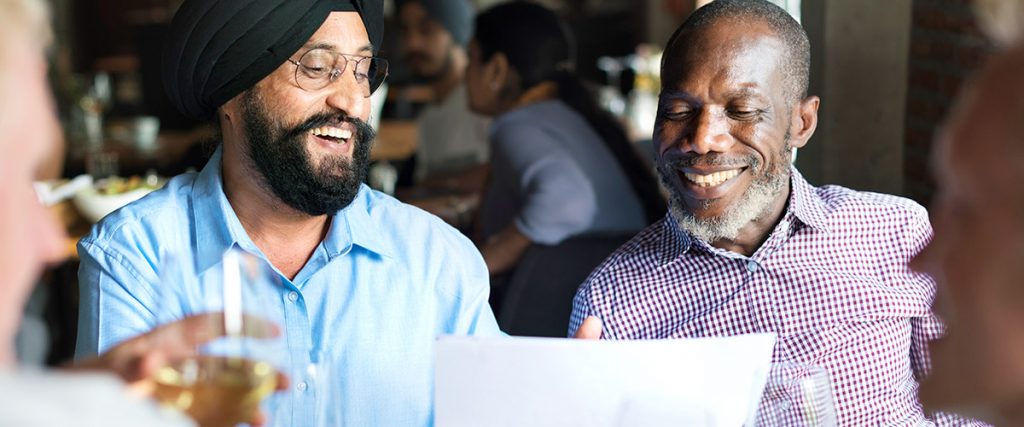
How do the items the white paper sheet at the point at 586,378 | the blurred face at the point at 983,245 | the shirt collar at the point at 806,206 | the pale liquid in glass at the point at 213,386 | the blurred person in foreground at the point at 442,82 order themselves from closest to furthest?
the blurred face at the point at 983,245 < the pale liquid in glass at the point at 213,386 < the white paper sheet at the point at 586,378 < the shirt collar at the point at 806,206 < the blurred person in foreground at the point at 442,82

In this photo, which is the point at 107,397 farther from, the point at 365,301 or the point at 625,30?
the point at 625,30

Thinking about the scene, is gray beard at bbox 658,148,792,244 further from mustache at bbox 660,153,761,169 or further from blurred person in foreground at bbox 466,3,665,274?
blurred person in foreground at bbox 466,3,665,274

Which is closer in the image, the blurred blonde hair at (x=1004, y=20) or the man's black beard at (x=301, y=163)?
the blurred blonde hair at (x=1004, y=20)

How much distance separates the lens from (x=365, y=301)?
1838 millimetres

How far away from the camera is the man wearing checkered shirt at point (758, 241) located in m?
1.86

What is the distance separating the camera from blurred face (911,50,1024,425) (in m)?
0.80

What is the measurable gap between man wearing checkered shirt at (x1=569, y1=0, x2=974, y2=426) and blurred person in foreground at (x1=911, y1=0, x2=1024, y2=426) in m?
0.95

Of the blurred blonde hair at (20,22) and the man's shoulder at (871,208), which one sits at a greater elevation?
the blurred blonde hair at (20,22)

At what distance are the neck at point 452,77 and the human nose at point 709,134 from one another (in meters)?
3.09

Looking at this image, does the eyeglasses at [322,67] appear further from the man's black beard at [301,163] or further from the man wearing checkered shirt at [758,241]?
the man wearing checkered shirt at [758,241]

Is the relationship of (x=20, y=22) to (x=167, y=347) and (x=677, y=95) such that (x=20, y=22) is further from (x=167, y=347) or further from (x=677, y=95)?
(x=677, y=95)

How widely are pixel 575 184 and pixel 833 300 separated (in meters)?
1.41

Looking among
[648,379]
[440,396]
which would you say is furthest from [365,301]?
[648,379]

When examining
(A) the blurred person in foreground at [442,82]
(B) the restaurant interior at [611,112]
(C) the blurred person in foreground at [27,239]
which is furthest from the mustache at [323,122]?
(A) the blurred person in foreground at [442,82]
